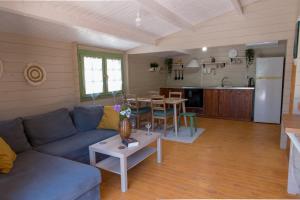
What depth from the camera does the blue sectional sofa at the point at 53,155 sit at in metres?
1.62

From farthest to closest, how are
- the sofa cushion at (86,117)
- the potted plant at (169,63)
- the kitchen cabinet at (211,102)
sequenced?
the potted plant at (169,63) < the kitchen cabinet at (211,102) < the sofa cushion at (86,117)

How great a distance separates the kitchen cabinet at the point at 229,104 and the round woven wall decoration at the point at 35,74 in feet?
14.6

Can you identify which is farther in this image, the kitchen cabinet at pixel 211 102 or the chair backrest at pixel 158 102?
the kitchen cabinet at pixel 211 102

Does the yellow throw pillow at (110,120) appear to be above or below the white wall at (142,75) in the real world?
below

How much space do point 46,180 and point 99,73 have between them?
2.96 metres

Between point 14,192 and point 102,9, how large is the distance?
7.92 ft

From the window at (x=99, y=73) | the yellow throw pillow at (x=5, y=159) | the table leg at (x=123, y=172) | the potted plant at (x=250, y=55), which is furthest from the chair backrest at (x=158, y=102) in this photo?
the potted plant at (x=250, y=55)

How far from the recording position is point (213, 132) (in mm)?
4434

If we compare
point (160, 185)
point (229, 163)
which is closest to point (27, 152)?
point (160, 185)

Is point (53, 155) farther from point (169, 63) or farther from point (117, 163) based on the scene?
point (169, 63)

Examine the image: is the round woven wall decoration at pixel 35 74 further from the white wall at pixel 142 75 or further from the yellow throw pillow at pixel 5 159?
the white wall at pixel 142 75

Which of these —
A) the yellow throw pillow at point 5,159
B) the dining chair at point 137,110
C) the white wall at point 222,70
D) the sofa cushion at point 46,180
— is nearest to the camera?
the sofa cushion at point 46,180

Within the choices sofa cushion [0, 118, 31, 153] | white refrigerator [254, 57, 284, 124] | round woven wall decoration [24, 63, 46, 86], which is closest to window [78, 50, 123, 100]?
round woven wall decoration [24, 63, 46, 86]

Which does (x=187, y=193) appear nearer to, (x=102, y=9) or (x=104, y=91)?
(x=102, y=9)
